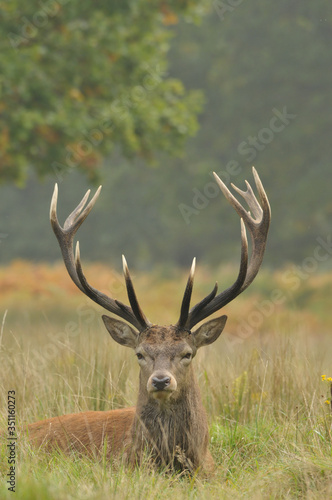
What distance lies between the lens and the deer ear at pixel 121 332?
513cm

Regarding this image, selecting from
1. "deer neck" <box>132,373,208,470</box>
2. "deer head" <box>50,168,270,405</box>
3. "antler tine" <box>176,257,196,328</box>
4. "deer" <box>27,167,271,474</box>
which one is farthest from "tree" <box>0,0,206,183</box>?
"deer neck" <box>132,373,208,470</box>

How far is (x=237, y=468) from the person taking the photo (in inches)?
191

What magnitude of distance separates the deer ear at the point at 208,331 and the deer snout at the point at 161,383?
54 cm

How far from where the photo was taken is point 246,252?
4938mm

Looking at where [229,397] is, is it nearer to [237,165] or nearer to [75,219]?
[75,219]

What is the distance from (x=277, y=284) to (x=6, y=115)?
29.4ft

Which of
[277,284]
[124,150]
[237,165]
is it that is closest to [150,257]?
[237,165]

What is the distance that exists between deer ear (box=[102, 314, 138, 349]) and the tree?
24.2 feet

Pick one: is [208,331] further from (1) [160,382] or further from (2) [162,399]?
(1) [160,382]

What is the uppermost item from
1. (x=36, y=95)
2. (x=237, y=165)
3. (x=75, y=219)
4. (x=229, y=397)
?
(x=237, y=165)

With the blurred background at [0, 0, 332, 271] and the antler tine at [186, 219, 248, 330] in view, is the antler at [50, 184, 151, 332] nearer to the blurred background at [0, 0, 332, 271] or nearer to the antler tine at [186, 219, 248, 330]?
the antler tine at [186, 219, 248, 330]

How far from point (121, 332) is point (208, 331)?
1.74 feet

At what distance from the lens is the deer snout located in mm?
4496

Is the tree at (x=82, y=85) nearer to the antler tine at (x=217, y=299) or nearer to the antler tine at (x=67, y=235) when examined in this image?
the antler tine at (x=67, y=235)
